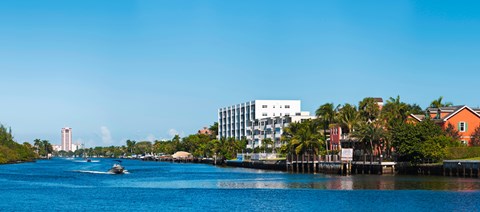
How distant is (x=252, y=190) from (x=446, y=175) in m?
34.7

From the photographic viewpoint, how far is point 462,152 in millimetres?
109125

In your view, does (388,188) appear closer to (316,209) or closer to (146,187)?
(316,209)

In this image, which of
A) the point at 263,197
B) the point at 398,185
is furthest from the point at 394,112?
the point at 263,197

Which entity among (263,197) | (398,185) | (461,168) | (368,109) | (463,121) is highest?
(368,109)

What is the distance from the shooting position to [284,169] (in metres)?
156

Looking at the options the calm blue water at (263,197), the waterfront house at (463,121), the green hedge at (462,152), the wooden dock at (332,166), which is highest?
the waterfront house at (463,121)

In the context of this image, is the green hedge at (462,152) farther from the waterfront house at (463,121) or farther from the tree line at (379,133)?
the waterfront house at (463,121)

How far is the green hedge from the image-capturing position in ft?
356

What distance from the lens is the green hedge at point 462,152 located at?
10862cm

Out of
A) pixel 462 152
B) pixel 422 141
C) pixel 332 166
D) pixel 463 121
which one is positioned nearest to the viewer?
pixel 462 152

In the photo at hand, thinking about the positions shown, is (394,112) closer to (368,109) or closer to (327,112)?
(368,109)

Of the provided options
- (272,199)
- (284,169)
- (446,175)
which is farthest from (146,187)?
(284,169)

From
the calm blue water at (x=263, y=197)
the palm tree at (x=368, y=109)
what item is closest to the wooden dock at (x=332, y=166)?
the palm tree at (x=368, y=109)

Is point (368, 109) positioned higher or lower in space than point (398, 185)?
higher
